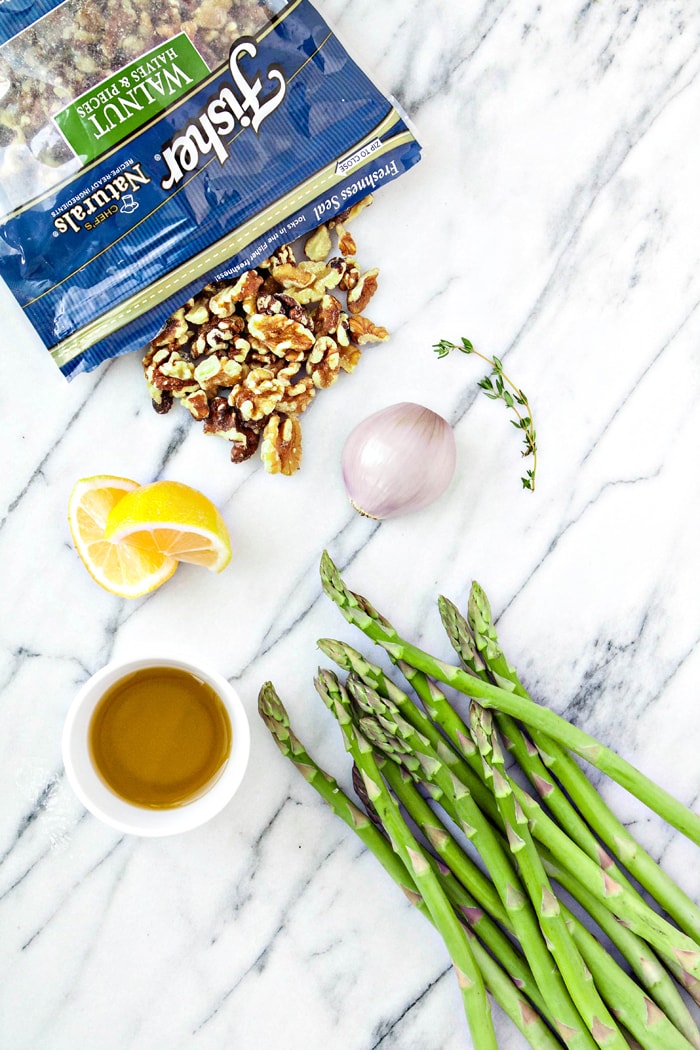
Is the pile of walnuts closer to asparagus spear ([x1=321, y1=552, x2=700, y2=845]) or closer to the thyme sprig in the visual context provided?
the thyme sprig

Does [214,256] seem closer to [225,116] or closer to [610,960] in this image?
[225,116]

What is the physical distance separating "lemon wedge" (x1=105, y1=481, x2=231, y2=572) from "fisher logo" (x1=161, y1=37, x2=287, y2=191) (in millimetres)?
359

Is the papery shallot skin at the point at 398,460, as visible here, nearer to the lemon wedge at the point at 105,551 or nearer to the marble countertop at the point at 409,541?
the marble countertop at the point at 409,541

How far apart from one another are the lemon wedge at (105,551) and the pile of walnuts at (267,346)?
13cm

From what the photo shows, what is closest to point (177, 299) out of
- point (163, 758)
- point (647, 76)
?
point (163, 758)

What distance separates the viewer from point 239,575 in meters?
1.10

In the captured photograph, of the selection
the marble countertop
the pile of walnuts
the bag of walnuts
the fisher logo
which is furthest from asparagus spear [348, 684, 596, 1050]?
the fisher logo

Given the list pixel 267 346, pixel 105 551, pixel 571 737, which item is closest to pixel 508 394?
pixel 267 346

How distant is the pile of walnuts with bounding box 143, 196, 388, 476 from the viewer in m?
1.05

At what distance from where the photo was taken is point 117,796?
100 cm

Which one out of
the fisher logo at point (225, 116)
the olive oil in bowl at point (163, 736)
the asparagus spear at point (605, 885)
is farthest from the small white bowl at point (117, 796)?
the fisher logo at point (225, 116)

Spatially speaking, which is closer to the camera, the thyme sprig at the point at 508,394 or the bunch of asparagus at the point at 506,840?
the bunch of asparagus at the point at 506,840

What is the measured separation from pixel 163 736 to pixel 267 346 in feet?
1.58

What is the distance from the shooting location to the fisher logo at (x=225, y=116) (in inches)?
39.7
